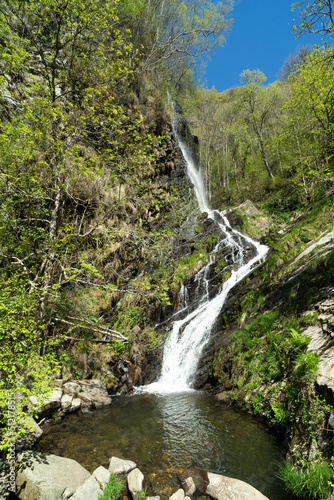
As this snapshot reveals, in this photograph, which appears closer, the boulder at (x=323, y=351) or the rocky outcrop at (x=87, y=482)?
the rocky outcrop at (x=87, y=482)

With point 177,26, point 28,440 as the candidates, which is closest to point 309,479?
point 28,440

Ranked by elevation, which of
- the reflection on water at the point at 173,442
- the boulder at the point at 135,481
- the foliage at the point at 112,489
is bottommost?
the reflection on water at the point at 173,442

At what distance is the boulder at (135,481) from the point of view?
3844mm

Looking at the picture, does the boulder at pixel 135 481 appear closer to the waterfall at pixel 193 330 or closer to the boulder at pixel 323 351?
the boulder at pixel 323 351

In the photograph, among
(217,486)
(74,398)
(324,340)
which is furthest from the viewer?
(74,398)

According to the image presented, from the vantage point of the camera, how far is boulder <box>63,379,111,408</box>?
303 inches

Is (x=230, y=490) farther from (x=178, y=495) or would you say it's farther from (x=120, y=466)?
(x=120, y=466)

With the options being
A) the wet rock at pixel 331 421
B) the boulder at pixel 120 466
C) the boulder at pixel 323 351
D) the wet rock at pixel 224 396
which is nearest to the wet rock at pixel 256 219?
the wet rock at pixel 224 396

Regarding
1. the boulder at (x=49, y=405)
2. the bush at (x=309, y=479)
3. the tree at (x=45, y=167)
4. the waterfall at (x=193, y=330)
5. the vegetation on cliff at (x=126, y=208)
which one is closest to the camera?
the bush at (x=309, y=479)

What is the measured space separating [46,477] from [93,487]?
2.56ft

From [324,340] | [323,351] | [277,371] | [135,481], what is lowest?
[135,481]

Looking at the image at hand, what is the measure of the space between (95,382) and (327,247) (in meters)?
9.61

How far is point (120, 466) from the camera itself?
439cm

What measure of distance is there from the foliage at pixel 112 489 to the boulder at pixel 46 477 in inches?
18.0
